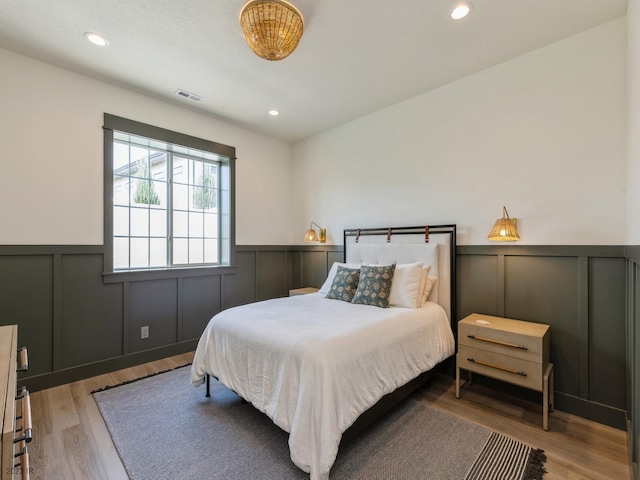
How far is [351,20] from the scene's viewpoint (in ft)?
7.01

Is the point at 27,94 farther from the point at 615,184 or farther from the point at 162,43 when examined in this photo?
the point at 615,184

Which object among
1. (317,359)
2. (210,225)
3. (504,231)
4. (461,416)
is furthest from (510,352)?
(210,225)

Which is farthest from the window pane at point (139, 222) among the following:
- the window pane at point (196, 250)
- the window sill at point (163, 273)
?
the window pane at point (196, 250)

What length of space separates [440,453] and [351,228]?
260cm

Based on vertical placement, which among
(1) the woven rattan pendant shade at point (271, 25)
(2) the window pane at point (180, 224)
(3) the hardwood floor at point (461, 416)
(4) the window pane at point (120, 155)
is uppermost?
(1) the woven rattan pendant shade at point (271, 25)

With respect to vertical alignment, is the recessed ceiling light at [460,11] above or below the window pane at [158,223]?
above

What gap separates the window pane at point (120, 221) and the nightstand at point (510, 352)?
353 centimetres

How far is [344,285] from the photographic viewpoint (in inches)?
118

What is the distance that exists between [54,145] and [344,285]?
304 centimetres

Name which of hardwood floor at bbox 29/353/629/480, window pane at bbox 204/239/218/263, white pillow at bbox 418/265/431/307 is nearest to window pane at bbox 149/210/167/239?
window pane at bbox 204/239/218/263

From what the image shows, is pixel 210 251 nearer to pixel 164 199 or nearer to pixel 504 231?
pixel 164 199

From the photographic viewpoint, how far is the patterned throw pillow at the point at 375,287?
8.83 ft

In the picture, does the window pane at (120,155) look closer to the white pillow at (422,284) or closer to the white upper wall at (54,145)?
the white upper wall at (54,145)

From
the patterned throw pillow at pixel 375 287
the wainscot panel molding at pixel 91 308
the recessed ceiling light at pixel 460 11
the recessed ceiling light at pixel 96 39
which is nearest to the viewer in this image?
the recessed ceiling light at pixel 460 11
